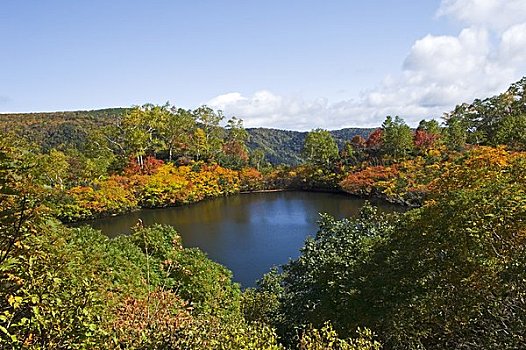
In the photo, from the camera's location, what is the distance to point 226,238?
73.2ft

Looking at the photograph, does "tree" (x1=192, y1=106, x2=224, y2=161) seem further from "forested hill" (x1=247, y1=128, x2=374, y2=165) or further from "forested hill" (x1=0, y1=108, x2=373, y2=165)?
"forested hill" (x1=247, y1=128, x2=374, y2=165)

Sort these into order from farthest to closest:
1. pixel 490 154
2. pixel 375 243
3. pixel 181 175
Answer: pixel 181 175 < pixel 490 154 < pixel 375 243

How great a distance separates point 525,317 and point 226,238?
17920 mm

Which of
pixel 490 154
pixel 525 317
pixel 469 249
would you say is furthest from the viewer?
pixel 490 154

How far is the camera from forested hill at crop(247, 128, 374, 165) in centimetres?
8838

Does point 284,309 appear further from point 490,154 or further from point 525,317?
point 490,154

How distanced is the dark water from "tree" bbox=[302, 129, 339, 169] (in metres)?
3.97

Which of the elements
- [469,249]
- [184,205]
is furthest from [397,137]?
[469,249]

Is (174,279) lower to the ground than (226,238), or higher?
higher

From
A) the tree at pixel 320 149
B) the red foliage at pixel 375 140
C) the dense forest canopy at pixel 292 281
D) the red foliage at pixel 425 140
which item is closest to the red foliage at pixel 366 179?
the red foliage at pixel 375 140

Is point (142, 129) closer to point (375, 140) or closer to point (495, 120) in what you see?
point (375, 140)

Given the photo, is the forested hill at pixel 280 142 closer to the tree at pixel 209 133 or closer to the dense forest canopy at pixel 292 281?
the tree at pixel 209 133

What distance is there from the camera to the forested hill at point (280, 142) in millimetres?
88375

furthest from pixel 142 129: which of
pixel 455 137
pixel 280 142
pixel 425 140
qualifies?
pixel 280 142
